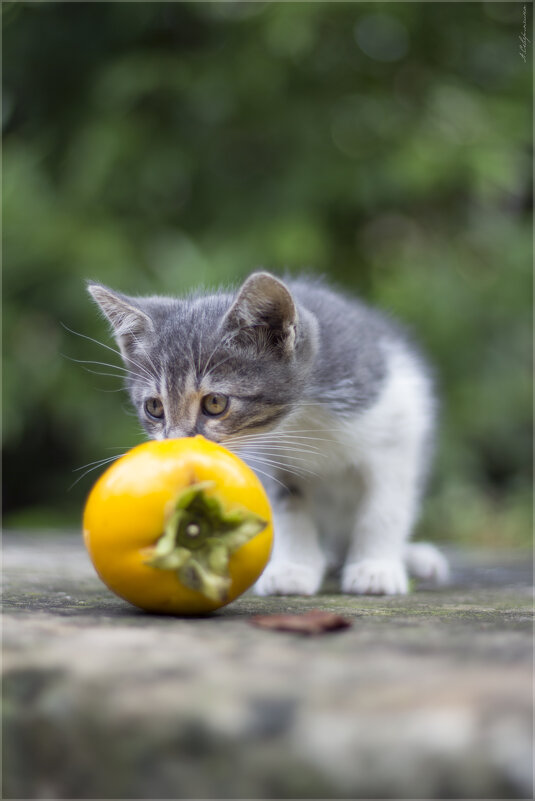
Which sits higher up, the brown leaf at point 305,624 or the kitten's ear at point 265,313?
the kitten's ear at point 265,313

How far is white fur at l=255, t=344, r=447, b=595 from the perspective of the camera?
236 cm

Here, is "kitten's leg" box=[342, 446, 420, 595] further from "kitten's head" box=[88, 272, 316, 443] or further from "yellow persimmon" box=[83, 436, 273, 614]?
"yellow persimmon" box=[83, 436, 273, 614]

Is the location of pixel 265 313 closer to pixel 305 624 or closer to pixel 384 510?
pixel 384 510

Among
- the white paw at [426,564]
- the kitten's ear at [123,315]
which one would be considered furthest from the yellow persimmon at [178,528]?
the white paw at [426,564]

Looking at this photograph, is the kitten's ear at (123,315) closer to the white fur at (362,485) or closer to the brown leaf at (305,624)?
the white fur at (362,485)

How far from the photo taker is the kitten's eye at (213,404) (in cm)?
216

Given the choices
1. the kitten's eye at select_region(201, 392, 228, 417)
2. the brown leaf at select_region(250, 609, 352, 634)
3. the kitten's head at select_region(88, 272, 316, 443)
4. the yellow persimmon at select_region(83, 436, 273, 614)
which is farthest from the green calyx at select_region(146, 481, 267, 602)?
the kitten's eye at select_region(201, 392, 228, 417)

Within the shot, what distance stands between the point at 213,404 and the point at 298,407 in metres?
0.29

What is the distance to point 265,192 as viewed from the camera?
15.5ft

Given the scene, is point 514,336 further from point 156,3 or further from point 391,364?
point 156,3

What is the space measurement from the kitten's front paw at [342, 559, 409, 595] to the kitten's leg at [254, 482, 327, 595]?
10cm

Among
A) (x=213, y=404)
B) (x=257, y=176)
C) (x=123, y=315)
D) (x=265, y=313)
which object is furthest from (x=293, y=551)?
(x=257, y=176)

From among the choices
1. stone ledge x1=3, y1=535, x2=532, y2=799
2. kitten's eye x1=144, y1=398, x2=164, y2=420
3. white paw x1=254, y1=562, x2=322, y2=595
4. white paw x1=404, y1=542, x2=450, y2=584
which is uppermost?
kitten's eye x1=144, y1=398, x2=164, y2=420

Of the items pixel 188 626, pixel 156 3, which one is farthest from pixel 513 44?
pixel 188 626
